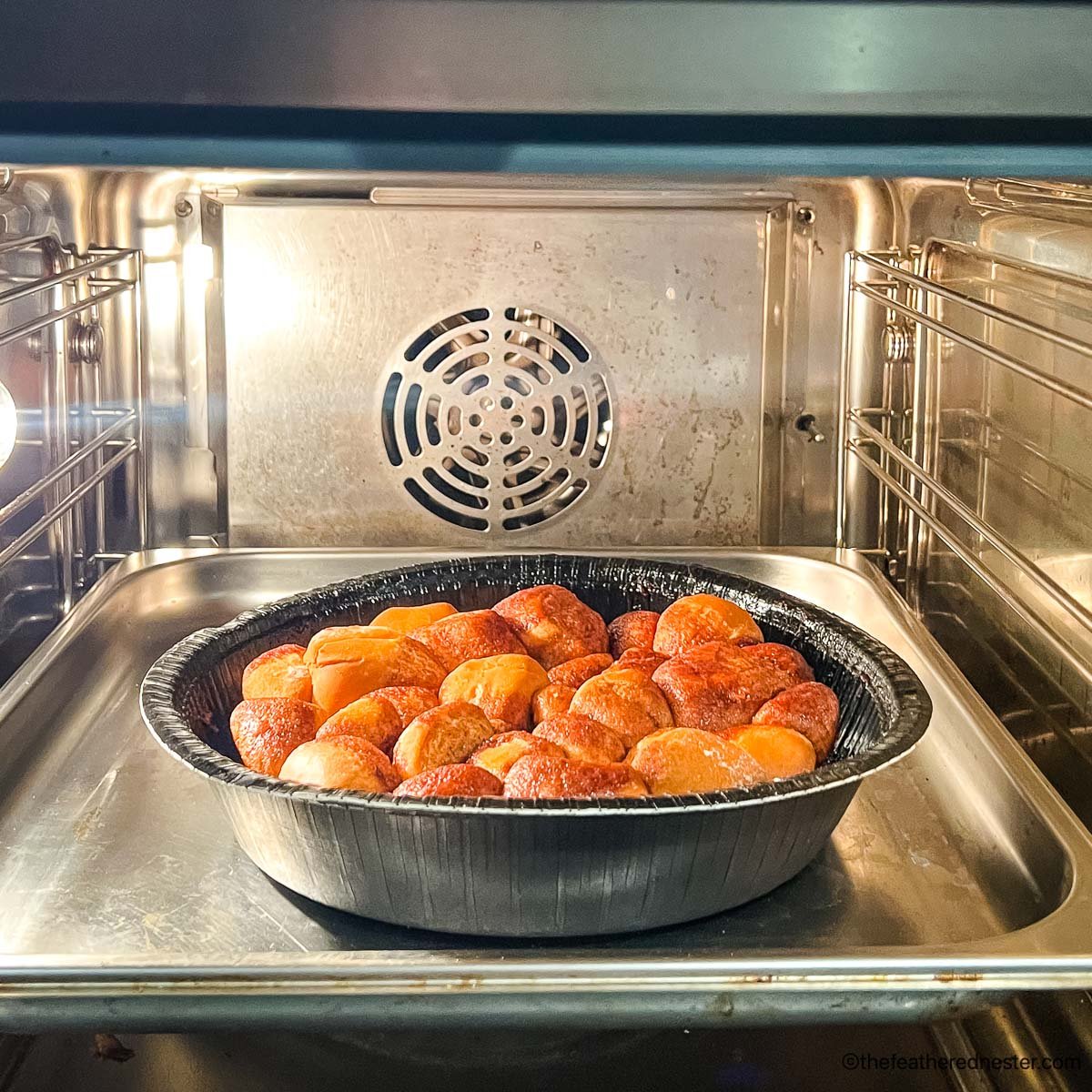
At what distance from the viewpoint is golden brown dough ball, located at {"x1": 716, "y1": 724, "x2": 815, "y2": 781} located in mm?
975

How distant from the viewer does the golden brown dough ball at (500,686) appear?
1062mm

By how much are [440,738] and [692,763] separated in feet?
0.60

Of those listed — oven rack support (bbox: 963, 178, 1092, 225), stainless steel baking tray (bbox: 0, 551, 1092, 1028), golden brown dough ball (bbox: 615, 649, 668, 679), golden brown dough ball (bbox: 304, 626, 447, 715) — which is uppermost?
oven rack support (bbox: 963, 178, 1092, 225)

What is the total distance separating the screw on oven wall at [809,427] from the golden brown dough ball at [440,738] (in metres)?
0.67

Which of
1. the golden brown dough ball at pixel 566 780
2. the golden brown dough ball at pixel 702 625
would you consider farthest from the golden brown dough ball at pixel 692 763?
the golden brown dough ball at pixel 702 625

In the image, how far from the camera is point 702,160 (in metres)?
0.52

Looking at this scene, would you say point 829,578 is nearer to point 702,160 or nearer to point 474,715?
point 474,715

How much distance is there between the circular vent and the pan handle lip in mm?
217

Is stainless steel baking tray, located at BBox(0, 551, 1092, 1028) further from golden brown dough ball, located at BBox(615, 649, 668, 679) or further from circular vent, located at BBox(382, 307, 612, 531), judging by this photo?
circular vent, located at BBox(382, 307, 612, 531)

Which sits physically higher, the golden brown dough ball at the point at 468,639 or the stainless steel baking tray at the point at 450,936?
the golden brown dough ball at the point at 468,639

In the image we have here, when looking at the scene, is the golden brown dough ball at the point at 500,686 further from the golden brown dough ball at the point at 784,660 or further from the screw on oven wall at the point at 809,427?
the screw on oven wall at the point at 809,427

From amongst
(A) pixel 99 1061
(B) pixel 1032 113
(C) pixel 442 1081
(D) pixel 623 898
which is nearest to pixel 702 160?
(B) pixel 1032 113

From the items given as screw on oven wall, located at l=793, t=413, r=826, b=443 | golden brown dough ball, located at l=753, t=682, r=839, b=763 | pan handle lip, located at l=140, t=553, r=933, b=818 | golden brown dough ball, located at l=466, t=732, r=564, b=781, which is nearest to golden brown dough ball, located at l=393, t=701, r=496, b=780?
golden brown dough ball, located at l=466, t=732, r=564, b=781

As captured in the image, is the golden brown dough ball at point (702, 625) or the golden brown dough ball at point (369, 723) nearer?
the golden brown dough ball at point (369, 723)
